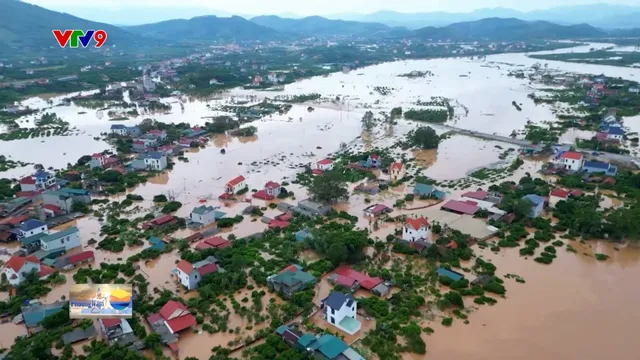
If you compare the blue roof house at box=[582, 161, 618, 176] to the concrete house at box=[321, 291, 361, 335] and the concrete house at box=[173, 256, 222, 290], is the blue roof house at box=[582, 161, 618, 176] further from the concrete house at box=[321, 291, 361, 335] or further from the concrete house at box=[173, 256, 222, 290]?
the concrete house at box=[173, 256, 222, 290]

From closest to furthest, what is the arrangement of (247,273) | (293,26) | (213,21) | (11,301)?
(11,301), (247,273), (213,21), (293,26)

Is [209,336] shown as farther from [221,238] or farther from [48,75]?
[48,75]

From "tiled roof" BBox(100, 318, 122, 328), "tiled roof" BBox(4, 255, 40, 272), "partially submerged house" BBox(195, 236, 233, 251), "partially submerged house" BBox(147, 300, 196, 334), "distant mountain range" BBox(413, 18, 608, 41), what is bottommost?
Answer: "partially submerged house" BBox(195, 236, 233, 251)

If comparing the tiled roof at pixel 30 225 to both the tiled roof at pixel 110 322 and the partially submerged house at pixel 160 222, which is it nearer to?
the partially submerged house at pixel 160 222

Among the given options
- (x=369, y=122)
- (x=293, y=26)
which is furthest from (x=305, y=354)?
(x=293, y=26)

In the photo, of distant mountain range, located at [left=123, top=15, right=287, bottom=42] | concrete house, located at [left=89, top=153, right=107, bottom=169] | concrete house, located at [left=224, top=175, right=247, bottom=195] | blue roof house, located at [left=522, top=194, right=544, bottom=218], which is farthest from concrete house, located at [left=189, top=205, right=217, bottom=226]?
distant mountain range, located at [left=123, top=15, right=287, bottom=42]

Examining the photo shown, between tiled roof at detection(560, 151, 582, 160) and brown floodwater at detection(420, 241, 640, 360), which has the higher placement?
tiled roof at detection(560, 151, 582, 160)

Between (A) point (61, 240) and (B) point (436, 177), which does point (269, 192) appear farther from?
(B) point (436, 177)

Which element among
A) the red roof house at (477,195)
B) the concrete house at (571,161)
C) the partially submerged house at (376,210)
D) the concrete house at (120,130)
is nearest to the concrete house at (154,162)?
the concrete house at (120,130)
